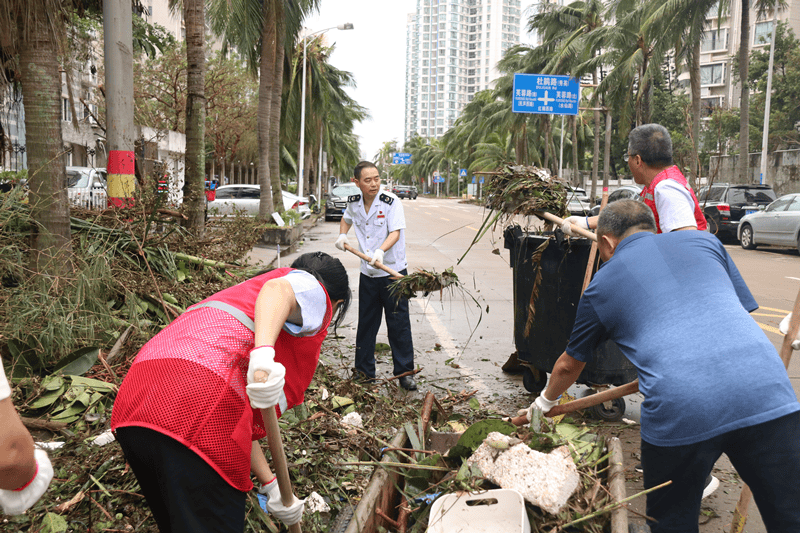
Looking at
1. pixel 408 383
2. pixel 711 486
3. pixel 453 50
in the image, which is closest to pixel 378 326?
pixel 408 383

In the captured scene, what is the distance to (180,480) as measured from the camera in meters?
1.99

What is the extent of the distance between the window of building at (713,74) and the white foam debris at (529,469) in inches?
2945

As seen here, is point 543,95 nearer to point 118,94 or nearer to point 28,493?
point 118,94

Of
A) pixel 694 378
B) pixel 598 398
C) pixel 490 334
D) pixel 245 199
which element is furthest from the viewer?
pixel 245 199

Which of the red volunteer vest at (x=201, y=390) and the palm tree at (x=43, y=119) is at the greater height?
the palm tree at (x=43, y=119)

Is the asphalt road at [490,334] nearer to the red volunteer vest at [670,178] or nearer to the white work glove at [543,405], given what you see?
the white work glove at [543,405]

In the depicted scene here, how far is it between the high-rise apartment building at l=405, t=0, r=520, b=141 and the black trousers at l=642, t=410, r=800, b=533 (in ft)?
556

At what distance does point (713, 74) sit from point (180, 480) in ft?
257

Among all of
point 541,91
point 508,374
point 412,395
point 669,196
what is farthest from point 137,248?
point 541,91

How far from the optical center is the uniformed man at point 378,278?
17.9 ft

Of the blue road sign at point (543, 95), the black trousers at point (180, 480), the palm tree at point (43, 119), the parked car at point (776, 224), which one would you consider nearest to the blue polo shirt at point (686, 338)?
the black trousers at point (180, 480)

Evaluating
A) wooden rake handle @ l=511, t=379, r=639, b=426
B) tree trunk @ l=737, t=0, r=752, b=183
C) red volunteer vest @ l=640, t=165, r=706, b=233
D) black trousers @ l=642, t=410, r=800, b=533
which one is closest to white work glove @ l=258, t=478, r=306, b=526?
wooden rake handle @ l=511, t=379, r=639, b=426

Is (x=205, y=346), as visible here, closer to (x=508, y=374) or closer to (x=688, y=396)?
(x=688, y=396)

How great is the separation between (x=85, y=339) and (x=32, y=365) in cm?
37
